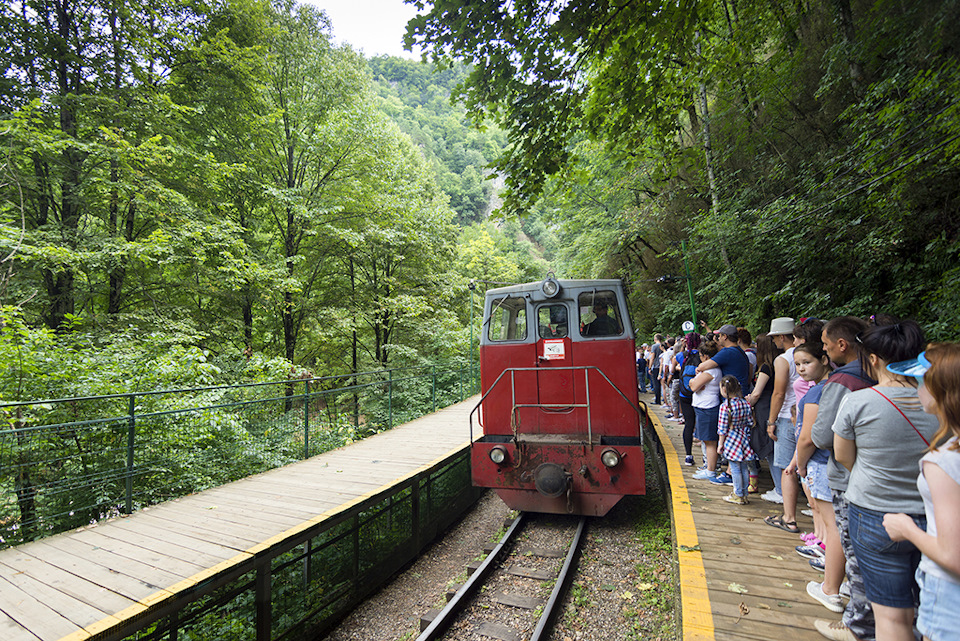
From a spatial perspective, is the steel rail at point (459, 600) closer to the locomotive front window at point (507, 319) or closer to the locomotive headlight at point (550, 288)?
the locomotive front window at point (507, 319)

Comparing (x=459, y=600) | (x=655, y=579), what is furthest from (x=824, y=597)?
(x=459, y=600)

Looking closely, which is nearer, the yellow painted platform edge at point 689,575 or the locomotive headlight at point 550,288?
the yellow painted platform edge at point 689,575

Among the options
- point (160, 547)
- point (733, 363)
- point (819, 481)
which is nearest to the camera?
point (819, 481)

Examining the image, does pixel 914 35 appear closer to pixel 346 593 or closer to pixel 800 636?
pixel 800 636

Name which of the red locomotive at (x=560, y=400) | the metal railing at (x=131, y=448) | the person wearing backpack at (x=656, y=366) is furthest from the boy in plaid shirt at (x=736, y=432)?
the person wearing backpack at (x=656, y=366)

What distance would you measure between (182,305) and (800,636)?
11608 mm

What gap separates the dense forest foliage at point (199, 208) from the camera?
6418mm

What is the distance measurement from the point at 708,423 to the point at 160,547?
5534mm

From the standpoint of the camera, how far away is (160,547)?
3350mm

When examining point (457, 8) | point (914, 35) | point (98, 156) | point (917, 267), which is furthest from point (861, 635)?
point (98, 156)

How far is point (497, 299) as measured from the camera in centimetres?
550

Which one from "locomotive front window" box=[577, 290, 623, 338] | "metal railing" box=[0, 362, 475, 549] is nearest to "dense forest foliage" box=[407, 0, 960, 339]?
"locomotive front window" box=[577, 290, 623, 338]

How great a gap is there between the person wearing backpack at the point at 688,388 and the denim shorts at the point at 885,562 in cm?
345

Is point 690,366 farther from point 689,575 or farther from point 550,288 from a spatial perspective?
point 689,575
